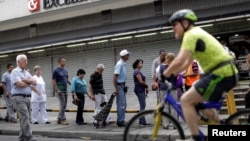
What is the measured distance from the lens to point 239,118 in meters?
5.39

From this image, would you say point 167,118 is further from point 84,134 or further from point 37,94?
point 37,94

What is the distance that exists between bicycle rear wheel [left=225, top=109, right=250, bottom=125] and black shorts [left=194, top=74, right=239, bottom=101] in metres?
0.38

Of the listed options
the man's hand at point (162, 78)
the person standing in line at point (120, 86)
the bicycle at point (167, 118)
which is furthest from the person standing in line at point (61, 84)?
the man's hand at point (162, 78)

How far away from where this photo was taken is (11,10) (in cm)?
2223

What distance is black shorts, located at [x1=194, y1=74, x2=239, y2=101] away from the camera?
525 centimetres

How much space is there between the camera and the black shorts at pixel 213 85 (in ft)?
17.2

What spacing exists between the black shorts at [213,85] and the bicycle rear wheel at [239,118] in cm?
38

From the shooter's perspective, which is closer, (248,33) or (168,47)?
(248,33)

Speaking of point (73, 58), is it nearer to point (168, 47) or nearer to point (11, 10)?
point (11, 10)

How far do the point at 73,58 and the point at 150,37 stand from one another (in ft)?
16.8

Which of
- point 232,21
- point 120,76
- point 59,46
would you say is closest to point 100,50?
point 59,46

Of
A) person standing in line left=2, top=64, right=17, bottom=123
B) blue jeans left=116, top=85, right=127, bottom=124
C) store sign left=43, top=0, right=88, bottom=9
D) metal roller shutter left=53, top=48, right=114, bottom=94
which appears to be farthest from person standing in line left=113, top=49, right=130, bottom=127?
metal roller shutter left=53, top=48, right=114, bottom=94

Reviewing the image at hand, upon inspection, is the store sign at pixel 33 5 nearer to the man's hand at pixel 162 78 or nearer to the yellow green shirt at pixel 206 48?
the man's hand at pixel 162 78

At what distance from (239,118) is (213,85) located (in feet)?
2.00
